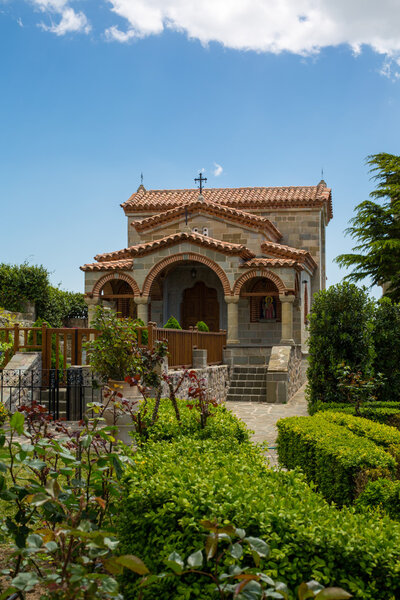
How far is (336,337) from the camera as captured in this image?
39.0ft

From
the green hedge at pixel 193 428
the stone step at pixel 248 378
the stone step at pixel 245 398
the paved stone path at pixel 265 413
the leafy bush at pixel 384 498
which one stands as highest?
the green hedge at pixel 193 428

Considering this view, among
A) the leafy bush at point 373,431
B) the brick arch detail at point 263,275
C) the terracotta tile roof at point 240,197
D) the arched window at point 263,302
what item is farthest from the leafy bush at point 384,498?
the terracotta tile roof at point 240,197

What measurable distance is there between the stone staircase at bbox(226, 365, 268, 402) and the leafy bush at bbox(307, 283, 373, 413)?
4950 mm

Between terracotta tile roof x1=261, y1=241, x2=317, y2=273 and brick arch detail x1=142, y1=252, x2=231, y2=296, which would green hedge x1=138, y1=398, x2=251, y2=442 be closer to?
brick arch detail x1=142, y1=252, x2=231, y2=296

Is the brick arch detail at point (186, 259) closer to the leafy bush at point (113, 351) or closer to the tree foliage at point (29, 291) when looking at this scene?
the tree foliage at point (29, 291)

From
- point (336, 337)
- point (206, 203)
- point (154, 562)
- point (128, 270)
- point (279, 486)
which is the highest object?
point (206, 203)

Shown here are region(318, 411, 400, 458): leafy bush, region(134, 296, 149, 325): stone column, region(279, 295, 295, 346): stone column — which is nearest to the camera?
region(318, 411, 400, 458): leafy bush

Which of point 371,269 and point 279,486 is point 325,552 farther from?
point 371,269

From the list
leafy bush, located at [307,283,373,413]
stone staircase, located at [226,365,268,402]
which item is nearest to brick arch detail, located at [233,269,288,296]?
stone staircase, located at [226,365,268,402]

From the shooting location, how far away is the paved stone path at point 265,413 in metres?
11.1

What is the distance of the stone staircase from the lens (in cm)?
1691

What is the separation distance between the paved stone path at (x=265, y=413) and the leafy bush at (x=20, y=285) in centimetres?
1345

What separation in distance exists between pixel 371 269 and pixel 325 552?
20921mm

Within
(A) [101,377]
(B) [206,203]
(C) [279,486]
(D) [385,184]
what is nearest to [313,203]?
(D) [385,184]
